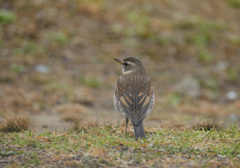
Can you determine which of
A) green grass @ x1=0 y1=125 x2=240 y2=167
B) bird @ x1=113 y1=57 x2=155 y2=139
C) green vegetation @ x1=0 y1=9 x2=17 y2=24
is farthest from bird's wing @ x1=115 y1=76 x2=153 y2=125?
green vegetation @ x1=0 y1=9 x2=17 y2=24

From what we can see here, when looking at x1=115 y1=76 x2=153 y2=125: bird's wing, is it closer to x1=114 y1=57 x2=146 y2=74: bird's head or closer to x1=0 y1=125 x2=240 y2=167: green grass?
x1=0 y1=125 x2=240 y2=167: green grass

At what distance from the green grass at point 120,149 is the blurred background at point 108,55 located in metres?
4.27

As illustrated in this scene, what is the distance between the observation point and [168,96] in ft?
45.5

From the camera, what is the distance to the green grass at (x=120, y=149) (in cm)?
530

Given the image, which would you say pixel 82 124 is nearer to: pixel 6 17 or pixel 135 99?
pixel 135 99

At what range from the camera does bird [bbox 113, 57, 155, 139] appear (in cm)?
666

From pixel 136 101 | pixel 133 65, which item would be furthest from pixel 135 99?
pixel 133 65

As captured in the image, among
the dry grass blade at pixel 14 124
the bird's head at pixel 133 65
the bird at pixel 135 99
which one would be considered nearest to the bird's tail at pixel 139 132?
the bird at pixel 135 99

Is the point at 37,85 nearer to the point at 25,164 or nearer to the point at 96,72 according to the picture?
the point at 96,72

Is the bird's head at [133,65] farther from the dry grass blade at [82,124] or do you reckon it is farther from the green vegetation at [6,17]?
the green vegetation at [6,17]

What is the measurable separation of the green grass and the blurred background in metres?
4.27

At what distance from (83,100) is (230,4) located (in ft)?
41.2

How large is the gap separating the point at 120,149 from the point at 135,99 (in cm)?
136

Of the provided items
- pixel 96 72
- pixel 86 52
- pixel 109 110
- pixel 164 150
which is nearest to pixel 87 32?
pixel 86 52
